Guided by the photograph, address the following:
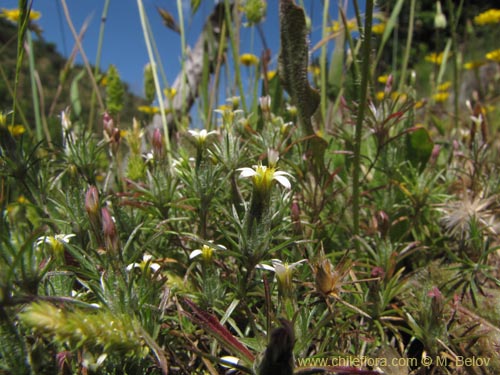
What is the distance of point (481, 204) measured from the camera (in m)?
1.11

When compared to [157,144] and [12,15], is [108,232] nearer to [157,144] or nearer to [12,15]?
[157,144]

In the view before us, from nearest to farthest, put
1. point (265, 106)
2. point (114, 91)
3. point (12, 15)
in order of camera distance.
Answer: point (265, 106)
point (114, 91)
point (12, 15)

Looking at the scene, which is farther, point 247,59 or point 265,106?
point 247,59

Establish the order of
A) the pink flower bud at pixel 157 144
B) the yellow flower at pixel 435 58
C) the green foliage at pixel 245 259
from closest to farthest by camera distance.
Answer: the green foliage at pixel 245 259
the pink flower bud at pixel 157 144
the yellow flower at pixel 435 58

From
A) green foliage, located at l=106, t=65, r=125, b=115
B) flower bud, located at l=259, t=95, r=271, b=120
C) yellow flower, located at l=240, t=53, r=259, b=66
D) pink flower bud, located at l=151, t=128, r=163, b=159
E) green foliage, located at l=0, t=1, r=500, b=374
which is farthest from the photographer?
yellow flower, located at l=240, t=53, r=259, b=66

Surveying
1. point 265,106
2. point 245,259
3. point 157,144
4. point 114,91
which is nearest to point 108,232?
point 245,259

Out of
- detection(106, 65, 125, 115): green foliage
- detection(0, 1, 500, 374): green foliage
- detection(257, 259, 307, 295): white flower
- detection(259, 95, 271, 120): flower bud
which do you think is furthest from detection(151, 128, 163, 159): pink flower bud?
detection(106, 65, 125, 115): green foliage

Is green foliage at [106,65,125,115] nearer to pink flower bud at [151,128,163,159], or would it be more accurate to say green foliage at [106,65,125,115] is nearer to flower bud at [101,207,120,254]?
pink flower bud at [151,128,163,159]

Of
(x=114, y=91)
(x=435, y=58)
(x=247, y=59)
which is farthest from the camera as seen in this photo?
(x=247, y=59)

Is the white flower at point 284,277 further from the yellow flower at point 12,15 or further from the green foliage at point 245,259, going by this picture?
the yellow flower at point 12,15

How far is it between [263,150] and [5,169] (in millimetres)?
688

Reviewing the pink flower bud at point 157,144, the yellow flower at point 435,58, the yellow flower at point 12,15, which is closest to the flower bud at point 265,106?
the pink flower bud at point 157,144

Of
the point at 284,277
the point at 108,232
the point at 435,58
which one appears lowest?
the point at 284,277

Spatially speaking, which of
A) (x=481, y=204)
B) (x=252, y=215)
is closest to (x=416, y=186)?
(x=481, y=204)
